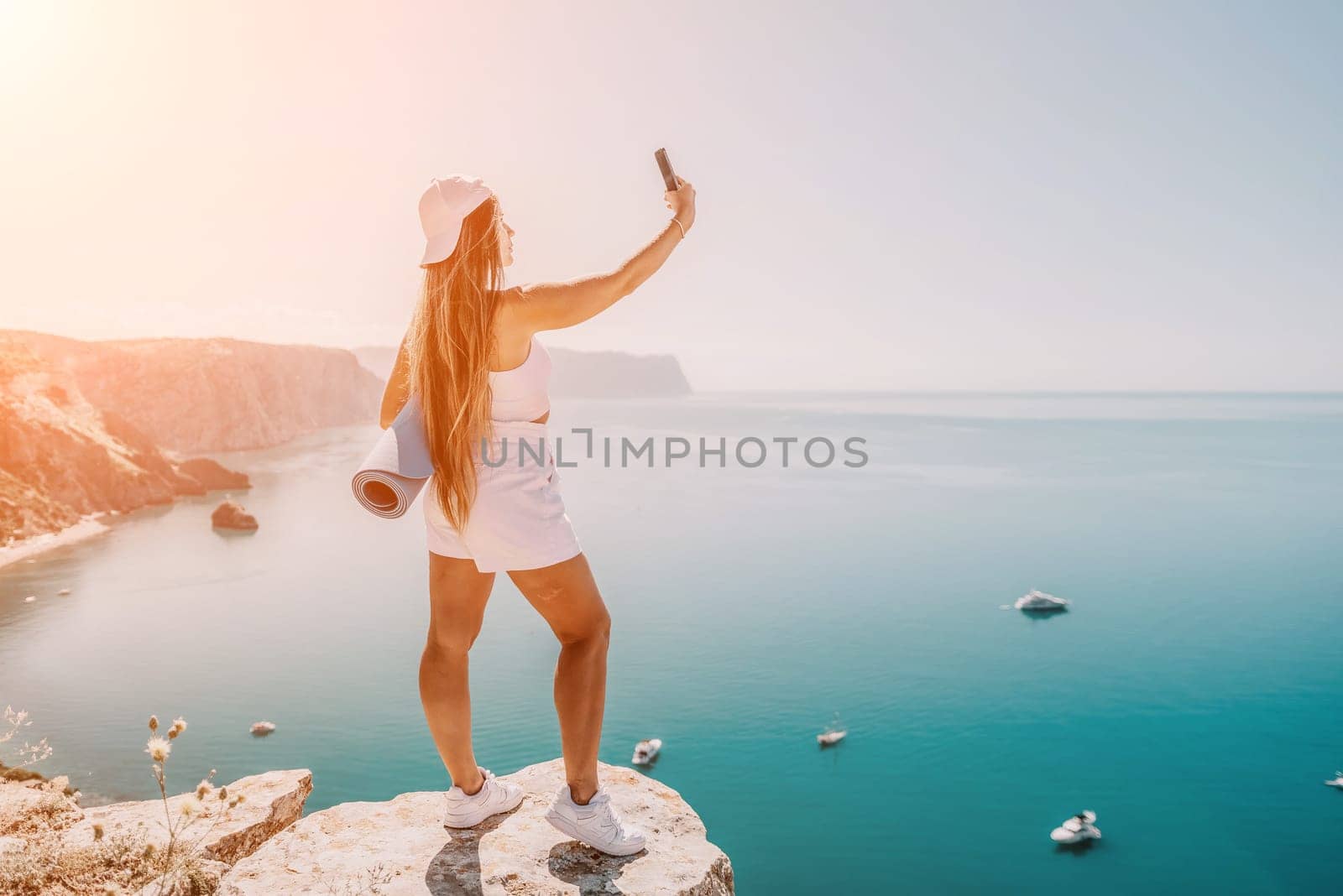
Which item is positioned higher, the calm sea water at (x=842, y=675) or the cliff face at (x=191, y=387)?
the cliff face at (x=191, y=387)

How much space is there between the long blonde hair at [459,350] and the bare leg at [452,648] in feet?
0.79

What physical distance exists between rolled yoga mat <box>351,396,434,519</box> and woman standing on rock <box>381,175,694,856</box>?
48mm

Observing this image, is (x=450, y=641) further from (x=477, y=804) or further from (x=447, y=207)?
(x=447, y=207)

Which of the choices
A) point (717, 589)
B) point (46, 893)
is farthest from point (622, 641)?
point (46, 893)

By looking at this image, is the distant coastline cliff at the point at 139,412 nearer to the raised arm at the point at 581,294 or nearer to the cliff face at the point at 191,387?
the cliff face at the point at 191,387

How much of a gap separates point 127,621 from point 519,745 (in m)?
17.6

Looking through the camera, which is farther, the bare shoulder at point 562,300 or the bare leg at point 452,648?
the bare leg at point 452,648

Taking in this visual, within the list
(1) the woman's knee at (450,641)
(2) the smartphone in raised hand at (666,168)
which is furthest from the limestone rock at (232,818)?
(2) the smartphone in raised hand at (666,168)

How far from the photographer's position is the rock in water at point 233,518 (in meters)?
40.3

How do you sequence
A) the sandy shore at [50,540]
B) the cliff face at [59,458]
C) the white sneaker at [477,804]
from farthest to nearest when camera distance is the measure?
the cliff face at [59,458] → the sandy shore at [50,540] → the white sneaker at [477,804]

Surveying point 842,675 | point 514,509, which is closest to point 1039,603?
point 842,675

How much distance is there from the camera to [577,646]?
251 centimetres

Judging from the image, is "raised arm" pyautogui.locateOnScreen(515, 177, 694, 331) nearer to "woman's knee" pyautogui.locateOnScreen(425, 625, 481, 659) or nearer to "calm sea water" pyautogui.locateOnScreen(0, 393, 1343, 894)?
"woman's knee" pyautogui.locateOnScreen(425, 625, 481, 659)

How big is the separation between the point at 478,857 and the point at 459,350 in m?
1.70
